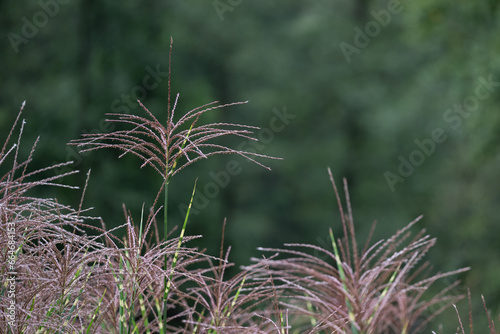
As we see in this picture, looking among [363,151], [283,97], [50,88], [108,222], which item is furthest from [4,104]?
[363,151]

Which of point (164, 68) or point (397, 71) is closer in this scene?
point (164, 68)

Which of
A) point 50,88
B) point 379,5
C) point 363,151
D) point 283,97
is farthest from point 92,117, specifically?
point 379,5

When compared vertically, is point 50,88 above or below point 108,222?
above

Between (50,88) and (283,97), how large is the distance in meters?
7.32

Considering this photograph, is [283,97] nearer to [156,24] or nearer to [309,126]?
[309,126]

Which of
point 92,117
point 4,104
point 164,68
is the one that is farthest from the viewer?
point 164,68

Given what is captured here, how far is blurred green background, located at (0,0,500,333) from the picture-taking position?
36.1 feet

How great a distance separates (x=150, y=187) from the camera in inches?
546

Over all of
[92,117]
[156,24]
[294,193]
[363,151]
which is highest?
[156,24]

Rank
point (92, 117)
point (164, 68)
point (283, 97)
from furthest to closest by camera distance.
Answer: point (283, 97) < point (164, 68) < point (92, 117)

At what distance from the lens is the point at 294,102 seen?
1914cm

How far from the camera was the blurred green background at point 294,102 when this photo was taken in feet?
36.1

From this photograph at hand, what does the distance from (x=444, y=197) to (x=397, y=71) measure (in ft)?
21.4

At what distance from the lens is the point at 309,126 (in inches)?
778
